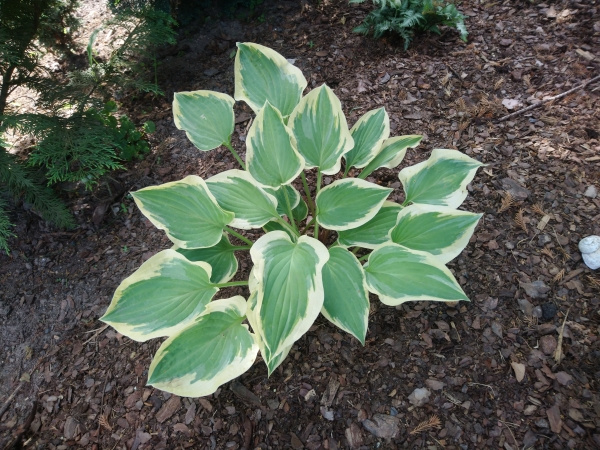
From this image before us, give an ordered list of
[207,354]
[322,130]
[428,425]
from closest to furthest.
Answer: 1. [207,354]
2. [428,425]
3. [322,130]

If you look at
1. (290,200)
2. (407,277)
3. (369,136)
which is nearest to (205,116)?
(290,200)

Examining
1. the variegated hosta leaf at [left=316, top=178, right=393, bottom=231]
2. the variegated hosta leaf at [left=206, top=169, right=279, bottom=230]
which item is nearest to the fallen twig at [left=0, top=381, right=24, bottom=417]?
the variegated hosta leaf at [left=206, top=169, right=279, bottom=230]

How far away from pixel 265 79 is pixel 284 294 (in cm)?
101

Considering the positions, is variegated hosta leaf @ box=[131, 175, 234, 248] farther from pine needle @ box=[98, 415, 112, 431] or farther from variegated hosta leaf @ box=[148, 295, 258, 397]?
pine needle @ box=[98, 415, 112, 431]

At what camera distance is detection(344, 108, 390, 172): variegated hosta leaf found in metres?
1.75

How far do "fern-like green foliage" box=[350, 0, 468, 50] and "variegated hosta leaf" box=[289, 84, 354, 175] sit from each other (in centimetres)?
130

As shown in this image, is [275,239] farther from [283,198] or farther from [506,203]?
[506,203]

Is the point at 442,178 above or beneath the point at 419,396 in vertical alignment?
above

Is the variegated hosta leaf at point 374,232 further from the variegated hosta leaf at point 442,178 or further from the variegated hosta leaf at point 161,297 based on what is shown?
the variegated hosta leaf at point 161,297

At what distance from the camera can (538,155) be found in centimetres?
212

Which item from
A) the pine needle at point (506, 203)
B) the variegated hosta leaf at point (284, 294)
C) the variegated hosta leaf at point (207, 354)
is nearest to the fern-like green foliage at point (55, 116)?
the variegated hosta leaf at point (207, 354)

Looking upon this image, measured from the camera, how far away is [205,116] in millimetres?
1749

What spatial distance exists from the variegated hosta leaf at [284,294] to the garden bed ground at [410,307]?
516 millimetres

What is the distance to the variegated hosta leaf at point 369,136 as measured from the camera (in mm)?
1748
